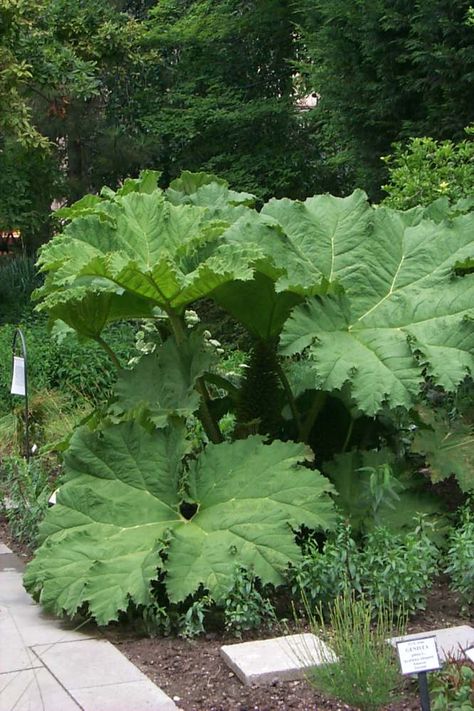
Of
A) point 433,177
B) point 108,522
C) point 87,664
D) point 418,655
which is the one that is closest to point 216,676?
point 87,664

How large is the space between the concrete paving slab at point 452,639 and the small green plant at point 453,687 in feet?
0.52

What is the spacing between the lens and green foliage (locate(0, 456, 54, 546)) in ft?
20.0

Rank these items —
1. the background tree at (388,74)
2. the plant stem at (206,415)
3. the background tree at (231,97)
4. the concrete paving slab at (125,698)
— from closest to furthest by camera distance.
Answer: the concrete paving slab at (125,698) < the plant stem at (206,415) < the background tree at (388,74) < the background tree at (231,97)

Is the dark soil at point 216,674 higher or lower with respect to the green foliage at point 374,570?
lower

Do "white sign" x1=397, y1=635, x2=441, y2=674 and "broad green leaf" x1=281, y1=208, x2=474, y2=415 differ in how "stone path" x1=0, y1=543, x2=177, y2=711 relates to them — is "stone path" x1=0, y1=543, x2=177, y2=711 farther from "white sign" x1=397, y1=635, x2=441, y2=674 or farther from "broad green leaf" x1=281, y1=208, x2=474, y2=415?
"broad green leaf" x1=281, y1=208, x2=474, y2=415

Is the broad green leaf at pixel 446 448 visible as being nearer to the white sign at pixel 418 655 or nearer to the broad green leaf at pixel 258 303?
the broad green leaf at pixel 258 303

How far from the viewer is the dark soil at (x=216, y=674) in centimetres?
374

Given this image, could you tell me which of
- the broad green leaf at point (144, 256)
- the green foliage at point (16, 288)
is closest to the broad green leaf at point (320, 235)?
the broad green leaf at point (144, 256)

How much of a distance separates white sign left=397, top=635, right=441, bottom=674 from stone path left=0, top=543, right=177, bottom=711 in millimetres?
1016

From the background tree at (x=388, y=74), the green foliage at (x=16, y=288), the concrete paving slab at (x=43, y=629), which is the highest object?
the background tree at (x=388, y=74)

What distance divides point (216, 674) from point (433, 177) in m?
3.73

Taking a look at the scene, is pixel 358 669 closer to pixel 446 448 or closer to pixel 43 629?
pixel 43 629

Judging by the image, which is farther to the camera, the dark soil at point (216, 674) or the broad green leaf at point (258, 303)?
the broad green leaf at point (258, 303)

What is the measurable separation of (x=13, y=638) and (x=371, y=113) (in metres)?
7.06
